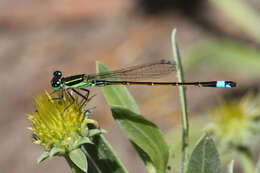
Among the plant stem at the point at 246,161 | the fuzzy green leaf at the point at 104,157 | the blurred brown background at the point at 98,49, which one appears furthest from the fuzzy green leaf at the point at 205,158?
the blurred brown background at the point at 98,49

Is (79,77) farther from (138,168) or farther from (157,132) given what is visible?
(138,168)

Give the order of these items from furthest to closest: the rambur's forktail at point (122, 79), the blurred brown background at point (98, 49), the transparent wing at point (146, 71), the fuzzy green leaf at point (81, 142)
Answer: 1. the blurred brown background at point (98, 49)
2. the transparent wing at point (146, 71)
3. the rambur's forktail at point (122, 79)
4. the fuzzy green leaf at point (81, 142)

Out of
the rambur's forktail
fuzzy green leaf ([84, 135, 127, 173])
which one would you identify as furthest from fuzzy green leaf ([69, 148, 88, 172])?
the rambur's forktail

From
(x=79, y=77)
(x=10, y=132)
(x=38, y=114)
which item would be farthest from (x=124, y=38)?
(x=38, y=114)

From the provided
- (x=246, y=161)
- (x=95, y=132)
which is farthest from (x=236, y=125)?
(x=95, y=132)

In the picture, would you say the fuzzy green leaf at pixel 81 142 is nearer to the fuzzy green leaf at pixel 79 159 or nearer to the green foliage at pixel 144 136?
the fuzzy green leaf at pixel 79 159

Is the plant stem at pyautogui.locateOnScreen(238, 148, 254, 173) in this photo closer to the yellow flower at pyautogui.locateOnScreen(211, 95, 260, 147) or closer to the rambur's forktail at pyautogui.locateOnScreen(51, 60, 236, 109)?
the yellow flower at pyautogui.locateOnScreen(211, 95, 260, 147)
